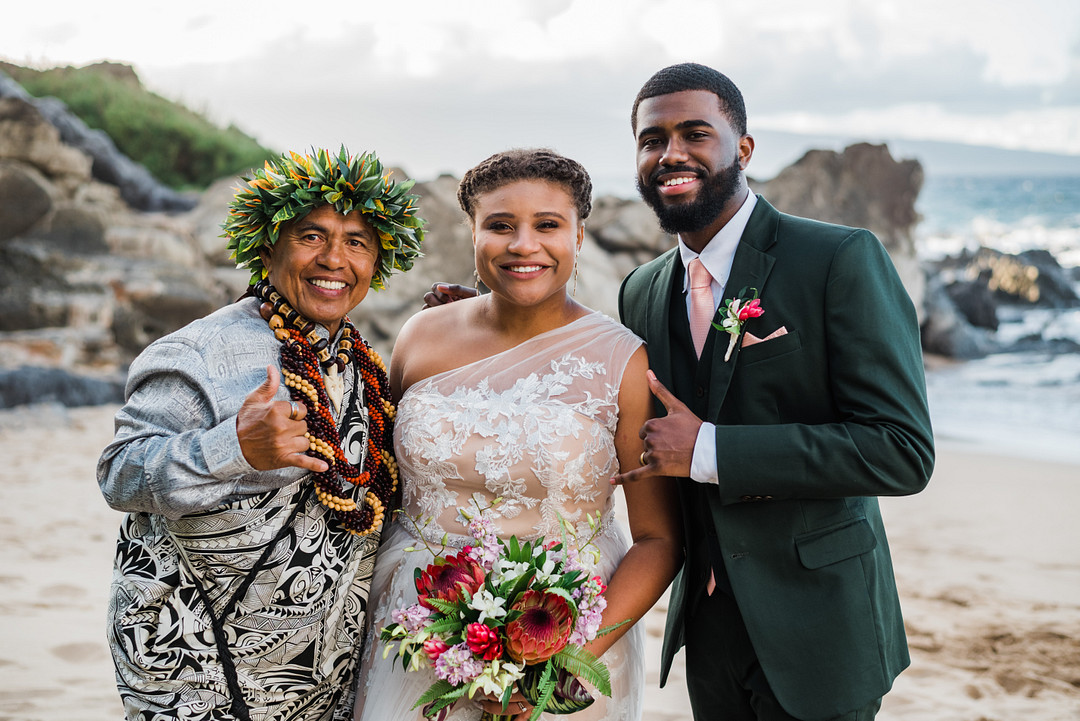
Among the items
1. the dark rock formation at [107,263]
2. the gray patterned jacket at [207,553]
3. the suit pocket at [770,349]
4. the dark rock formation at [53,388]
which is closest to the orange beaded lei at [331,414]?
Answer: the gray patterned jacket at [207,553]

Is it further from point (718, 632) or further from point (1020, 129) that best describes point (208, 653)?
point (1020, 129)

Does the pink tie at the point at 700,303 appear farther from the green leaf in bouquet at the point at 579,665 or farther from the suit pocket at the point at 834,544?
the green leaf in bouquet at the point at 579,665

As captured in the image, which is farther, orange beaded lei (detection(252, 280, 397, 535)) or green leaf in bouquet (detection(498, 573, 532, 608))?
orange beaded lei (detection(252, 280, 397, 535))

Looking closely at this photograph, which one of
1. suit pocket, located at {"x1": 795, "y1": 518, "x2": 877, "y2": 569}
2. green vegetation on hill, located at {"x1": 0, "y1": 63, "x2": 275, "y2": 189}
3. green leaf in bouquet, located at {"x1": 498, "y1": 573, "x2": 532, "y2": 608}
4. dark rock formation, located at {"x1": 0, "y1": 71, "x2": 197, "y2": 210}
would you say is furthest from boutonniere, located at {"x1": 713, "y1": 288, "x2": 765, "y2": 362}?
green vegetation on hill, located at {"x1": 0, "y1": 63, "x2": 275, "y2": 189}

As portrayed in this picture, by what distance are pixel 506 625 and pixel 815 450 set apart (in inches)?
42.2

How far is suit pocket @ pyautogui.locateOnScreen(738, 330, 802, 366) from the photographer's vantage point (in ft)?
9.48

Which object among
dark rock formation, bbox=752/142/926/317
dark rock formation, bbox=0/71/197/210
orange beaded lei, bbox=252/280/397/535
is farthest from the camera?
dark rock formation, bbox=752/142/926/317

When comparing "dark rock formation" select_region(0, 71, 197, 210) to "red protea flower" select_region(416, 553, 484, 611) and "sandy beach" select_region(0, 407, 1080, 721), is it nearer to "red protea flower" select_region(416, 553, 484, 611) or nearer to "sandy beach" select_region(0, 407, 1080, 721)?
"sandy beach" select_region(0, 407, 1080, 721)

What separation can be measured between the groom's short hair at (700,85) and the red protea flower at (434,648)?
6.65 feet

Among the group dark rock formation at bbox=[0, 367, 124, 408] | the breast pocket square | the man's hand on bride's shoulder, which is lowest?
dark rock formation at bbox=[0, 367, 124, 408]

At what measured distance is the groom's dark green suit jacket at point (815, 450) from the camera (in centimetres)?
273

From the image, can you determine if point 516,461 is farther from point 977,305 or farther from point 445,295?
point 977,305

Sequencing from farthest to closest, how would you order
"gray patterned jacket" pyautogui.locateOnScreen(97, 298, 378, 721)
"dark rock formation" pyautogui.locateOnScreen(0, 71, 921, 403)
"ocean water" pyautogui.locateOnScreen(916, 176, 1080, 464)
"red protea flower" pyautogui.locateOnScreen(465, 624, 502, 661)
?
"ocean water" pyautogui.locateOnScreen(916, 176, 1080, 464), "dark rock formation" pyautogui.locateOnScreen(0, 71, 921, 403), "gray patterned jacket" pyautogui.locateOnScreen(97, 298, 378, 721), "red protea flower" pyautogui.locateOnScreen(465, 624, 502, 661)

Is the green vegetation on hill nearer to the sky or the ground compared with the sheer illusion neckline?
nearer to the sky
